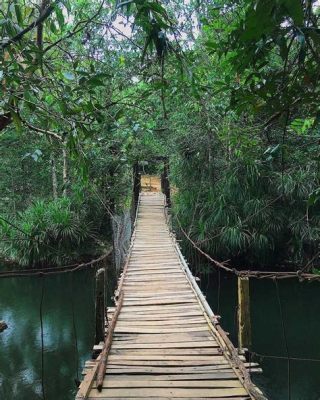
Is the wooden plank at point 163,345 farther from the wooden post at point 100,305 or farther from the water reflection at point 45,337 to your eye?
the water reflection at point 45,337

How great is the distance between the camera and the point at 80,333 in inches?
222

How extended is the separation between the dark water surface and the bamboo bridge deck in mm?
686

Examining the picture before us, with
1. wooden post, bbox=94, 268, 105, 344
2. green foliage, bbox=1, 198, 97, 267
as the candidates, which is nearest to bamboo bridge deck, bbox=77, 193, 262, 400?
wooden post, bbox=94, 268, 105, 344

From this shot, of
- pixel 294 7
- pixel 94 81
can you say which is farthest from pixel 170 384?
pixel 294 7

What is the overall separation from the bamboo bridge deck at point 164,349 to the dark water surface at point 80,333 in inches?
27.0

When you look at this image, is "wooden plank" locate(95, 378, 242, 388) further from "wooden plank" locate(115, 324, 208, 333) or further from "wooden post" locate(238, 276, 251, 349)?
"wooden post" locate(238, 276, 251, 349)

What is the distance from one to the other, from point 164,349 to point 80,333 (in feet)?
11.7

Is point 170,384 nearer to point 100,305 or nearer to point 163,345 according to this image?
point 163,345

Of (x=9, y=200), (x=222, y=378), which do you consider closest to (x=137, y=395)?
(x=222, y=378)

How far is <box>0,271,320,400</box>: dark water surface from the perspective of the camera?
167 inches

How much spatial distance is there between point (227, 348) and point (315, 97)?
1.57m

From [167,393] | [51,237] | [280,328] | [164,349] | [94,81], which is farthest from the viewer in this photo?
[51,237]

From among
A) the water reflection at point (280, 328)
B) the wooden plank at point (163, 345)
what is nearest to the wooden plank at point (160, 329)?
the wooden plank at point (163, 345)

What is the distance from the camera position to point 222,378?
6.45ft
